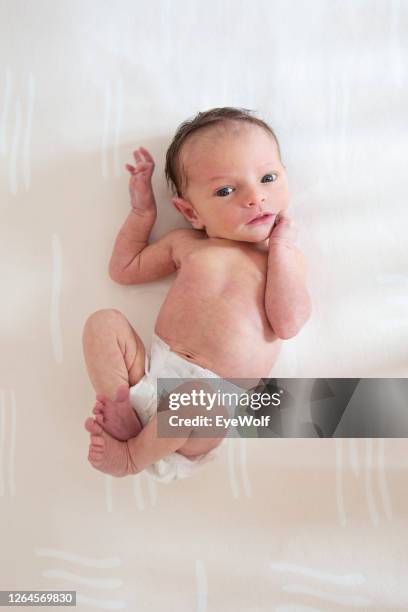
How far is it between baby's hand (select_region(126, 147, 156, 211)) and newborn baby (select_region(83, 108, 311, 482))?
0.20 feet

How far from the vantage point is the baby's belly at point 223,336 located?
1283mm

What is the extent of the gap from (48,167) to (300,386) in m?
0.73

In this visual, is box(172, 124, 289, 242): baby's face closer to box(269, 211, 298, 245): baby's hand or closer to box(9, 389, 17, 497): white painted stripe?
box(269, 211, 298, 245): baby's hand

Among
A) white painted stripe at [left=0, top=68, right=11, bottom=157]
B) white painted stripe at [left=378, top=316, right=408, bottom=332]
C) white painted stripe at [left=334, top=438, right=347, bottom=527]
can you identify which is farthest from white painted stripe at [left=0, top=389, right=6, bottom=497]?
white painted stripe at [left=378, top=316, right=408, bottom=332]

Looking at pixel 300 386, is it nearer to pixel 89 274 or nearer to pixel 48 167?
pixel 89 274

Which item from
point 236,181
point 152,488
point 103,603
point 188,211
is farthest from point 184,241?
point 103,603

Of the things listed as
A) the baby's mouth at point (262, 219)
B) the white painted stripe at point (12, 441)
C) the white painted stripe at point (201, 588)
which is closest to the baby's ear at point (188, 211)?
the baby's mouth at point (262, 219)

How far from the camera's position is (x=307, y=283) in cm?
140

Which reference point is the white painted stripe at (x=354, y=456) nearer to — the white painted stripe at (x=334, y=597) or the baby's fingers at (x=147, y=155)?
the white painted stripe at (x=334, y=597)

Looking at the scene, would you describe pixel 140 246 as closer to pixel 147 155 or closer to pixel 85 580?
pixel 147 155

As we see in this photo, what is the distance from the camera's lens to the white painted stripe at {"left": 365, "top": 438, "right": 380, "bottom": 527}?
1.31m

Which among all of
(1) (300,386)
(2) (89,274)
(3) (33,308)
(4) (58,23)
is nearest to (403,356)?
(1) (300,386)

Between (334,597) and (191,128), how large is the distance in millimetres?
967

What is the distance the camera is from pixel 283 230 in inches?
53.5
